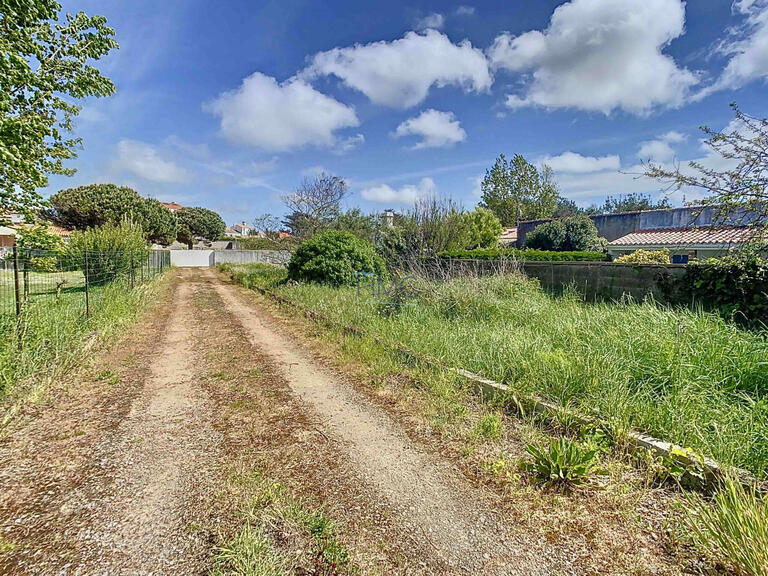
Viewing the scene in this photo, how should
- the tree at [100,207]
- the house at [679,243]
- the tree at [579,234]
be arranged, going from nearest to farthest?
the house at [679,243] < the tree at [579,234] < the tree at [100,207]

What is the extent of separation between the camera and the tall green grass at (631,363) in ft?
8.45

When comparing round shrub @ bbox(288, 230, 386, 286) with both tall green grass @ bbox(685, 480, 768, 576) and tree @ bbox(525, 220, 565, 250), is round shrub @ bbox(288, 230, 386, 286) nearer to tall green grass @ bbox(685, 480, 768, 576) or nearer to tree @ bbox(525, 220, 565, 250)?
tall green grass @ bbox(685, 480, 768, 576)

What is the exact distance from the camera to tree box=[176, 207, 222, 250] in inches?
1604

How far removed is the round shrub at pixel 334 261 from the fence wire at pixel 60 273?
15.9ft

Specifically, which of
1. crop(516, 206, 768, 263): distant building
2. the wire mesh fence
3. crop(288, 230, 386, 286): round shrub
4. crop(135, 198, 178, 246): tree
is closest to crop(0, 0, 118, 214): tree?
the wire mesh fence

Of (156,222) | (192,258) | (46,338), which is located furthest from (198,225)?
(46,338)

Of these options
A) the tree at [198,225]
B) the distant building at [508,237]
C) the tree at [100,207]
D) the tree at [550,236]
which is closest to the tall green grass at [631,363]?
the tree at [550,236]

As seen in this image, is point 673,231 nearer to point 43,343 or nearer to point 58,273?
point 43,343

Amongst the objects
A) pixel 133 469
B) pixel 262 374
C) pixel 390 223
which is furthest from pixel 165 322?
pixel 390 223

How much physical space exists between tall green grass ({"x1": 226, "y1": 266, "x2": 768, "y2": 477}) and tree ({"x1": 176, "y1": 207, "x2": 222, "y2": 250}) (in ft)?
135

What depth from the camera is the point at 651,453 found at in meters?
2.45

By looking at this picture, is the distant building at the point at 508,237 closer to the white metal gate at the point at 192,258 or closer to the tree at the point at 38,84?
the white metal gate at the point at 192,258

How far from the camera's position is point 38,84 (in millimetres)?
2881

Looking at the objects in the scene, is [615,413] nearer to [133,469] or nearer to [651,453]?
[651,453]
